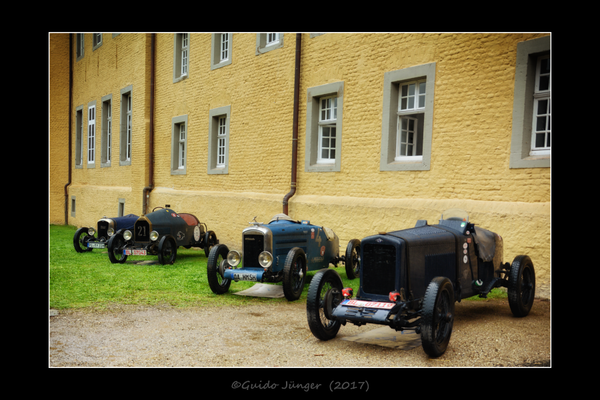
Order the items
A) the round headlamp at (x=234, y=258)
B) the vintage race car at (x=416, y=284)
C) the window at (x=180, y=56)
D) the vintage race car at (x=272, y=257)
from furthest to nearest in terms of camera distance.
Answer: the window at (x=180, y=56)
the round headlamp at (x=234, y=258)
the vintage race car at (x=272, y=257)
the vintage race car at (x=416, y=284)

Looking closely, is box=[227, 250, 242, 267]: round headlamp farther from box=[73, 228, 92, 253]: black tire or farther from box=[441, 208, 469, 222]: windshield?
box=[73, 228, 92, 253]: black tire

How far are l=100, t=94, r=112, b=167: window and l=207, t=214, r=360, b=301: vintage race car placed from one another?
16.1 metres

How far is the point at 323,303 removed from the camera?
5.47 meters

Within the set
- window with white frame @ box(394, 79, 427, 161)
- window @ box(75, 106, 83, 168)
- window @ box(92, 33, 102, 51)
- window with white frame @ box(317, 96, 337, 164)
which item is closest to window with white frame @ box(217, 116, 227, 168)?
window with white frame @ box(317, 96, 337, 164)

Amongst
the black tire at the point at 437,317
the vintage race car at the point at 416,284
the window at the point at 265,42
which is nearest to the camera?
the black tire at the point at 437,317

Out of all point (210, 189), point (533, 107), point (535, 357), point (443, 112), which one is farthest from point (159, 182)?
point (535, 357)

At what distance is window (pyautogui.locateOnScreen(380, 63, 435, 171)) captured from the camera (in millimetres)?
10328

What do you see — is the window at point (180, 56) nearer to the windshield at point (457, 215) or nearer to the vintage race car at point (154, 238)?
the vintage race car at point (154, 238)

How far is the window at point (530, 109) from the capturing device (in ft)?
27.2

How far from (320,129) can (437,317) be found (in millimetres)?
8225

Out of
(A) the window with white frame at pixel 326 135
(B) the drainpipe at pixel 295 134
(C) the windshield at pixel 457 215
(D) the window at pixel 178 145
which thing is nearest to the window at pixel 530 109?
(C) the windshield at pixel 457 215

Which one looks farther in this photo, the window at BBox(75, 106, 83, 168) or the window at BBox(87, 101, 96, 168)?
the window at BBox(75, 106, 83, 168)

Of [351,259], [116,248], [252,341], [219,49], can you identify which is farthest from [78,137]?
[252,341]

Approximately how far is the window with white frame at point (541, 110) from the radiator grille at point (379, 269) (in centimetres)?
423
